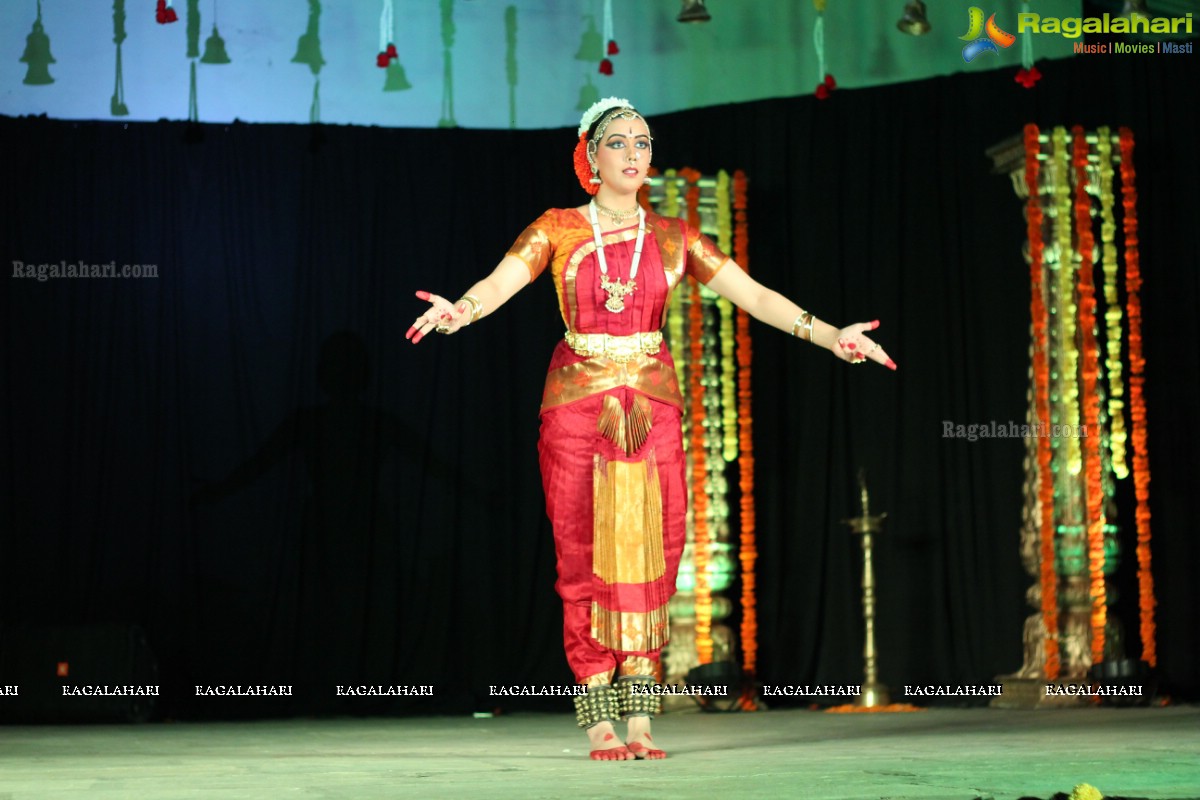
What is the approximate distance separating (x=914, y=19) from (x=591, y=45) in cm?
137

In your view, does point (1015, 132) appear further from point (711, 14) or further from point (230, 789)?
point (230, 789)

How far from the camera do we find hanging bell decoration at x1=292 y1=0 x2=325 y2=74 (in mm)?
6488

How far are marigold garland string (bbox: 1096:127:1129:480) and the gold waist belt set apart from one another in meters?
2.99

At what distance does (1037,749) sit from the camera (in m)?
3.66

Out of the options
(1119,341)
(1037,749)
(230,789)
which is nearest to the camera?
(230,789)

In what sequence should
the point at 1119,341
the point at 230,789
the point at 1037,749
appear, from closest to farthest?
1. the point at 230,789
2. the point at 1037,749
3. the point at 1119,341

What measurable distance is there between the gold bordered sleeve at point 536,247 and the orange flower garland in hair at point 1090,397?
9.85 ft

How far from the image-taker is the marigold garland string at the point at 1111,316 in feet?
19.8

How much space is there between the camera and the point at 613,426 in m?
3.67

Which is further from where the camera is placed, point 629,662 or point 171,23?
point 171,23

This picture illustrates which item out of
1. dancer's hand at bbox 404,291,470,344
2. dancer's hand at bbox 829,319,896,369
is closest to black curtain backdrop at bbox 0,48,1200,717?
dancer's hand at bbox 829,319,896,369

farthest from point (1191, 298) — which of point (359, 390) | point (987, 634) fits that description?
point (359, 390)

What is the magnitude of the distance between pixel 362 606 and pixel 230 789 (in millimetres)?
3481

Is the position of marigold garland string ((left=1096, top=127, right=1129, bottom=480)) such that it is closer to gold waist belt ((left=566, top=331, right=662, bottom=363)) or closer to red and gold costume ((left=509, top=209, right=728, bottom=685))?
red and gold costume ((left=509, top=209, right=728, bottom=685))
